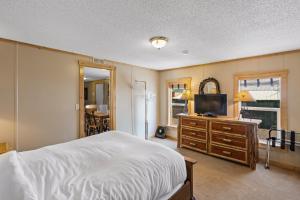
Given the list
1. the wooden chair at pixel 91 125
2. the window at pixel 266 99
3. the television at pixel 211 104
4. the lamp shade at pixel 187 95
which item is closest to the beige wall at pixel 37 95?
the wooden chair at pixel 91 125

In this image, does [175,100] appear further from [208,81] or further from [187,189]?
[187,189]

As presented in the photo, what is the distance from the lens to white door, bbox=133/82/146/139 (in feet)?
15.6

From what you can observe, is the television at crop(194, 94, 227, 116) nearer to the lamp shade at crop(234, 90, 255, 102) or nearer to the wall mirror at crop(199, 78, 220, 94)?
the wall mirror at crop(199, 78, 220, 94)

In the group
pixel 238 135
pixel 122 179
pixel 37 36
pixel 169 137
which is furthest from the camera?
pixel 169 137

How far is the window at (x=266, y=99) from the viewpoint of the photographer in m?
3.25

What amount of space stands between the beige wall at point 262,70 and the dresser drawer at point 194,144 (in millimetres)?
1022

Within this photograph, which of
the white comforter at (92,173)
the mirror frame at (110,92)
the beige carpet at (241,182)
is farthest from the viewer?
the mirror frame at (110,92)

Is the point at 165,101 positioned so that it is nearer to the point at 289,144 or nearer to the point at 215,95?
the point at 215,95

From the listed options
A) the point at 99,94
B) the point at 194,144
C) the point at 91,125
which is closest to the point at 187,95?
the point at 194,144

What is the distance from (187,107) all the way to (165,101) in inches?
33.6

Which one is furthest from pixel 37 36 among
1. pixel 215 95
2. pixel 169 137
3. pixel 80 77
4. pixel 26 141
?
pixel 169 137

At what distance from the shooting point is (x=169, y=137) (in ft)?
17.5

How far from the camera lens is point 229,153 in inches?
134

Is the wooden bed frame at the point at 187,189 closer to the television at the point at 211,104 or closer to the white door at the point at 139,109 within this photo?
the television at the point at 211,104
